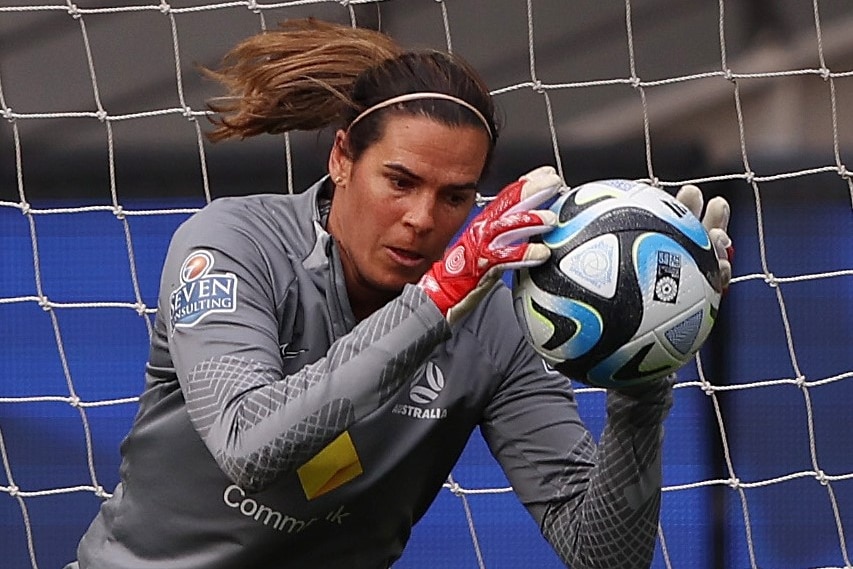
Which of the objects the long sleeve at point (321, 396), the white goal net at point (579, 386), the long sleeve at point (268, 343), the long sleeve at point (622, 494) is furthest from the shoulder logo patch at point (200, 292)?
the white goal net at point (579, 386)

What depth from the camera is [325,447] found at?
62.4 inches

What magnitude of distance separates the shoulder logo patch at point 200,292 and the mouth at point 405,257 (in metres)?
0.18

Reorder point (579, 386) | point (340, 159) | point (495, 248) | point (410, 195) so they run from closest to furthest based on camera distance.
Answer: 1. point (495, 248)
2. point (410, 195)
3. point (340, 159)
4. point (579, 386)

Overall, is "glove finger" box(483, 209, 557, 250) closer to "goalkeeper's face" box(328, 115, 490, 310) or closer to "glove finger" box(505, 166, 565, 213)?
"glove finger" box(505, 166, 565, 213)

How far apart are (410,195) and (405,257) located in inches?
2.8

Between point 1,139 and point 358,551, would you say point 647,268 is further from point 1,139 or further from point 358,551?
point 1,139

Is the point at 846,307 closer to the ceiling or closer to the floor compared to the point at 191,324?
closer to the floor

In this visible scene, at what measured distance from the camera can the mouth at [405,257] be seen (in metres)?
1.70

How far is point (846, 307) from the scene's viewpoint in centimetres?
277

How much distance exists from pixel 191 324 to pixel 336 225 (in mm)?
262

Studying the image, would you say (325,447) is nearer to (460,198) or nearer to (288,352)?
(288,352)

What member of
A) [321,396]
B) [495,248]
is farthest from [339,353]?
[495,248]

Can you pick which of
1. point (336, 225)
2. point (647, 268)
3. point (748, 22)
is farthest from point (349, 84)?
point (748, 22)

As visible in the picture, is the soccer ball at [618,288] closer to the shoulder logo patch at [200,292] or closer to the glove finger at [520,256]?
the glove finger at [520,256]
